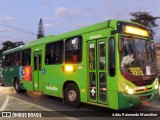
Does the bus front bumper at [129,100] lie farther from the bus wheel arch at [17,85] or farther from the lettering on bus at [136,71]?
the bus wheel arch at [17,85]

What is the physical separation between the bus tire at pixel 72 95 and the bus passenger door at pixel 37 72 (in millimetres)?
2691

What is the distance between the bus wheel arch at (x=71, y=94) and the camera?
10.5 metres

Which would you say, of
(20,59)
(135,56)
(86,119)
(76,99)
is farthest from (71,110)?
(20,59)

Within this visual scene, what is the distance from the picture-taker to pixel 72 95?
35.3ft

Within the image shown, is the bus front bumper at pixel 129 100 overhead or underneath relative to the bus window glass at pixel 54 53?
underneath

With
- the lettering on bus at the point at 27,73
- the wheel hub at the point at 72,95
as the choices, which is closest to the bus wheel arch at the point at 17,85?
the lettering on bus at the point at 27,73

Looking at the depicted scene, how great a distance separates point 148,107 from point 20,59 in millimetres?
8580

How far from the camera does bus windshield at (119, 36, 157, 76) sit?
8.56 metres

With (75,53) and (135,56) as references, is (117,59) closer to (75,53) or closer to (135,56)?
(135,56)

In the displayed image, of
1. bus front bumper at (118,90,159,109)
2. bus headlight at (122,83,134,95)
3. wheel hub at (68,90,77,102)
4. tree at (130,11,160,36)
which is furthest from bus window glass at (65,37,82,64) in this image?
tree at (130,11,160,36)

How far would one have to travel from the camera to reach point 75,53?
34.8 ft

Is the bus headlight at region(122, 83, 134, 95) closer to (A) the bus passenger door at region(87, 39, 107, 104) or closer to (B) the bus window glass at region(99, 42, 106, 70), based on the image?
(A) the bus passenger door at region(87, 39, 107, 104)

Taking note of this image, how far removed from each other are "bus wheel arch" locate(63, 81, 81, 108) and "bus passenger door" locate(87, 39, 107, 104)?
0.89 meters

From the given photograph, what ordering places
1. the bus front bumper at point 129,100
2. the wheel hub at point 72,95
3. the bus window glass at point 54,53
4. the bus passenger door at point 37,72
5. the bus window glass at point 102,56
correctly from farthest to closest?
the bus passenger door at point 37,72 < the bus window glass at point 54,53 < the wheel hub at point 72,95 < the bus window glass at point 102,56 < the bus front bumper at point 129,100
